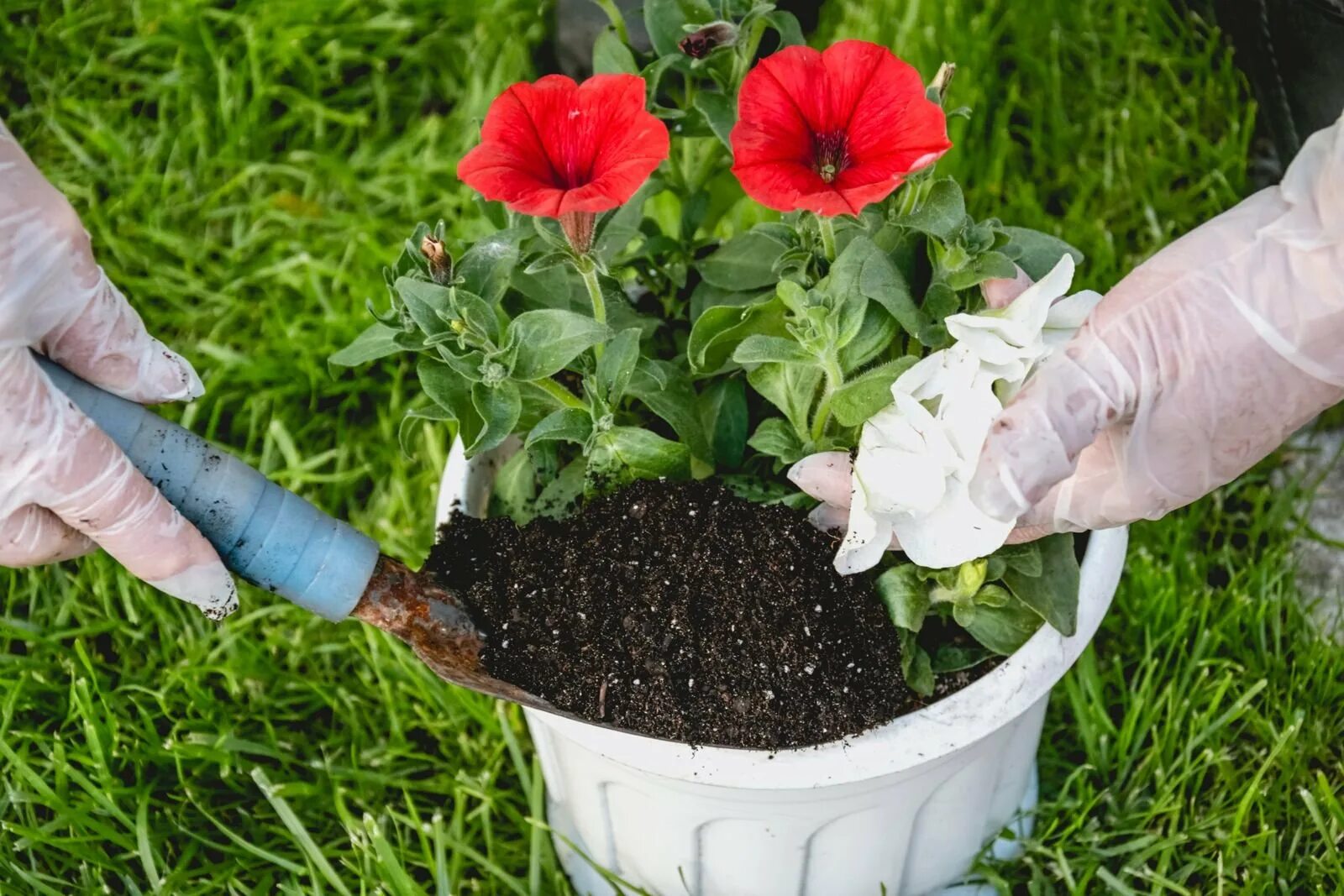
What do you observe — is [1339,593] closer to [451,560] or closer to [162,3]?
[451,560]

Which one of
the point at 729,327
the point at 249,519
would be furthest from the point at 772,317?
the point at 249,519

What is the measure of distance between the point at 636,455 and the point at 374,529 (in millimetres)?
681

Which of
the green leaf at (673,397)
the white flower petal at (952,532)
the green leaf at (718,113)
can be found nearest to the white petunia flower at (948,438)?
the white flower petal at (952,532)

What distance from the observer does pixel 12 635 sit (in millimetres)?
1552

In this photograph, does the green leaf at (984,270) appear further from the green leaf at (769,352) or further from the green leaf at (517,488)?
the green leaf at (517,488)

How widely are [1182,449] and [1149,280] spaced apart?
14 cm

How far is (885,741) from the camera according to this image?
110cm

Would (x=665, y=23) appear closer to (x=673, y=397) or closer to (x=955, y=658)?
(x=673, y=397)

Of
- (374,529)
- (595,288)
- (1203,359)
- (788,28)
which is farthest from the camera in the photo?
(374,529)

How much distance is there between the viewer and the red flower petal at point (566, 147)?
0.96 m

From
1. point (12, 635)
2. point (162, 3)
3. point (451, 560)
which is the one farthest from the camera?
point (162, 3)

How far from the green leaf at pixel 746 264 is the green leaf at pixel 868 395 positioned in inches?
7.1

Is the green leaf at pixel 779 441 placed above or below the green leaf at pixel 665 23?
below

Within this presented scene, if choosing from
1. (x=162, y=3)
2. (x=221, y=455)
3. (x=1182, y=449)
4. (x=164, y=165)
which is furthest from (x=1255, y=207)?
(x=162, y=3)
